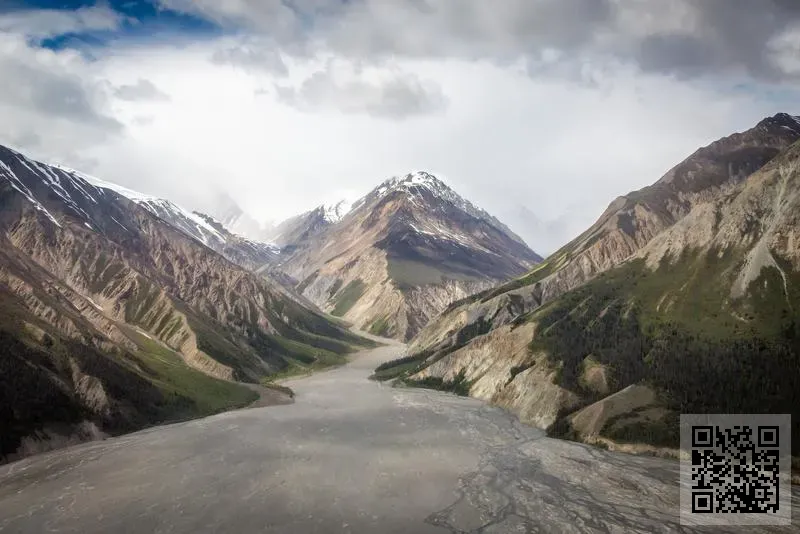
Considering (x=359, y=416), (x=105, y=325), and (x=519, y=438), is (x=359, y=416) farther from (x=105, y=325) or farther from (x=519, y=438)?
(x=105, y=325)

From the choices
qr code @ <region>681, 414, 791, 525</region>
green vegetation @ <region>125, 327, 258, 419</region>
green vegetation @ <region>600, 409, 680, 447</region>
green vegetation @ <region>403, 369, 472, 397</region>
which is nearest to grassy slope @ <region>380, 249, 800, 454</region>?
green vegetation @ <region>600, 409, 680, 447</region>

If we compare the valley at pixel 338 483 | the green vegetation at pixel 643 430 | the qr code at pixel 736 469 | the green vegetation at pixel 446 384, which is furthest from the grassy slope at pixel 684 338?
the green vegetation at pixel 446 384

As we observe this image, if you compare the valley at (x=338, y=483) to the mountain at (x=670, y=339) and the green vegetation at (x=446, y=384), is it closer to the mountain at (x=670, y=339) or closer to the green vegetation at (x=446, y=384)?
the mountain at (x=670, y=339)

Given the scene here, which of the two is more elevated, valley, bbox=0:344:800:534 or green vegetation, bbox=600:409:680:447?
green vegetation, bbox=600:409:680:447

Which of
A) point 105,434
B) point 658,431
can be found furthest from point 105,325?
point 658,431

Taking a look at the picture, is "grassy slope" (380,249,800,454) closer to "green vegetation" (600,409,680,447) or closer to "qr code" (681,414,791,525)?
"green vegetation" (600,409,680,447)

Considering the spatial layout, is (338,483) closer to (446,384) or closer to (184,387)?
(184,387)

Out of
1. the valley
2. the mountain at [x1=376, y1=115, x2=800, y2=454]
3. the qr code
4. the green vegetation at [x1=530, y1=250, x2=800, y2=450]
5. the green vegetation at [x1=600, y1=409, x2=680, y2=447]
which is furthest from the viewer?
the mountain at [x1=376, y1=115, x2=800, y2=454]
